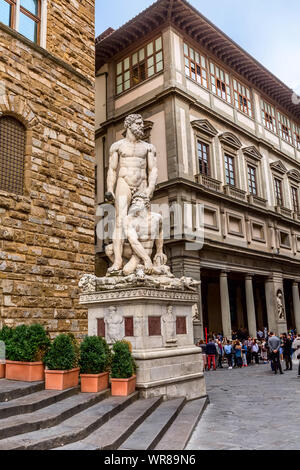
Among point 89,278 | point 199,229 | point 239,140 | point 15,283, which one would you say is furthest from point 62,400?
point 239,140

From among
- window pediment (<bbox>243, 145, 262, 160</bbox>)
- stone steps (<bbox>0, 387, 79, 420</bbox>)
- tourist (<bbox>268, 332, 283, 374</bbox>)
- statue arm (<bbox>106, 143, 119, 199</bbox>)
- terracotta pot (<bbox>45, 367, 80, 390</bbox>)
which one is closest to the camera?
stone steps (<bbox>0, 387, 79, 420</bbox>)

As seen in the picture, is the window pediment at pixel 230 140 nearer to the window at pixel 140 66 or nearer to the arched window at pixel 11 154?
the window at pixel 140 66

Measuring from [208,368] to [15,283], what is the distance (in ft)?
33.9

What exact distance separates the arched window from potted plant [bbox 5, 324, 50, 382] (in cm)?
457

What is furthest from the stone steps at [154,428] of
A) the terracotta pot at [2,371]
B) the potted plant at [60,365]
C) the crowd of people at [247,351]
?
the crowd of people at [247,351]

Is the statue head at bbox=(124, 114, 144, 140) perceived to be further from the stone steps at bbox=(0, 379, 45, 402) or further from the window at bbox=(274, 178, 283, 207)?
the window at bbox=(274, 178, 283, 207)

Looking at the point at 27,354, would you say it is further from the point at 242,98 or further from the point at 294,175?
the point at 294,175

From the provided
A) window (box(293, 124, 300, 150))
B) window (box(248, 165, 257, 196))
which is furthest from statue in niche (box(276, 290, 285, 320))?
window (box(293, 124, 300, 150))

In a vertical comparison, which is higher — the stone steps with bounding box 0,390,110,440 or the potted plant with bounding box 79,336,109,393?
the potted plant with bounding box 79,336,109,393

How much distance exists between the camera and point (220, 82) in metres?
26.2

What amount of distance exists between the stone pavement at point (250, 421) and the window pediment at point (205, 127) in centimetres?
1642

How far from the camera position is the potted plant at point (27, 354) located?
19.9 feet

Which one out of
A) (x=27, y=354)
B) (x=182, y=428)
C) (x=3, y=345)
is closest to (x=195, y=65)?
(x=3, y=345)

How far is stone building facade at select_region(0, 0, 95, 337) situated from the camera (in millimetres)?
9664
